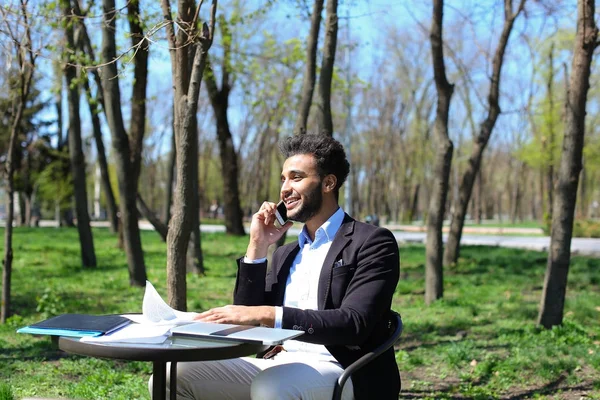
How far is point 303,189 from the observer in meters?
3.21

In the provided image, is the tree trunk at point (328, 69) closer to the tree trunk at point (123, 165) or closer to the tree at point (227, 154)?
the tree trunk at point (123, 165)

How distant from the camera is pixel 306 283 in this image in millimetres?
3193

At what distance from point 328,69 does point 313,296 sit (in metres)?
5.83

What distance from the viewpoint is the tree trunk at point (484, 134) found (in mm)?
11297

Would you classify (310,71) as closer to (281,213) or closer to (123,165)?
(123,165)

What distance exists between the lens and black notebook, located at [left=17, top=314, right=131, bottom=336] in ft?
7.91

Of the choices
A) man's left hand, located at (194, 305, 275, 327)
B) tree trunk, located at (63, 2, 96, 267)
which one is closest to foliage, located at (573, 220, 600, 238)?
tree trunk, located at (63, 2, 96, 267)

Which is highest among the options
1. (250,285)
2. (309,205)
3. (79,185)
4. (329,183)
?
(79,185)

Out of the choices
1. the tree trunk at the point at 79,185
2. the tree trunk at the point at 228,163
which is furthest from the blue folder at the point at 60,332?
the tree trunk at the point at 228,163

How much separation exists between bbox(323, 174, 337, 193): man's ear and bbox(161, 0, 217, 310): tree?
184 centimetres

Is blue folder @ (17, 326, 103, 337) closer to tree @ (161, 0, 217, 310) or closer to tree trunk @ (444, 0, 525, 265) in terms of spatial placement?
tree @ (161, 0, 217, 310)

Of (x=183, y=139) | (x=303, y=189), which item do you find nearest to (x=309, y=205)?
(x=303, y=189)

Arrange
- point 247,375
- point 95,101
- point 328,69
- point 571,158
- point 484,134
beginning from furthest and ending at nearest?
point 484,134, point 95,101, point 328,69, point 571,158, point 247,375

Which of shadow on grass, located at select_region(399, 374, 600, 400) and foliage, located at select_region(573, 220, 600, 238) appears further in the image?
foliage, located at select_region(573, 220, 600, 238)
